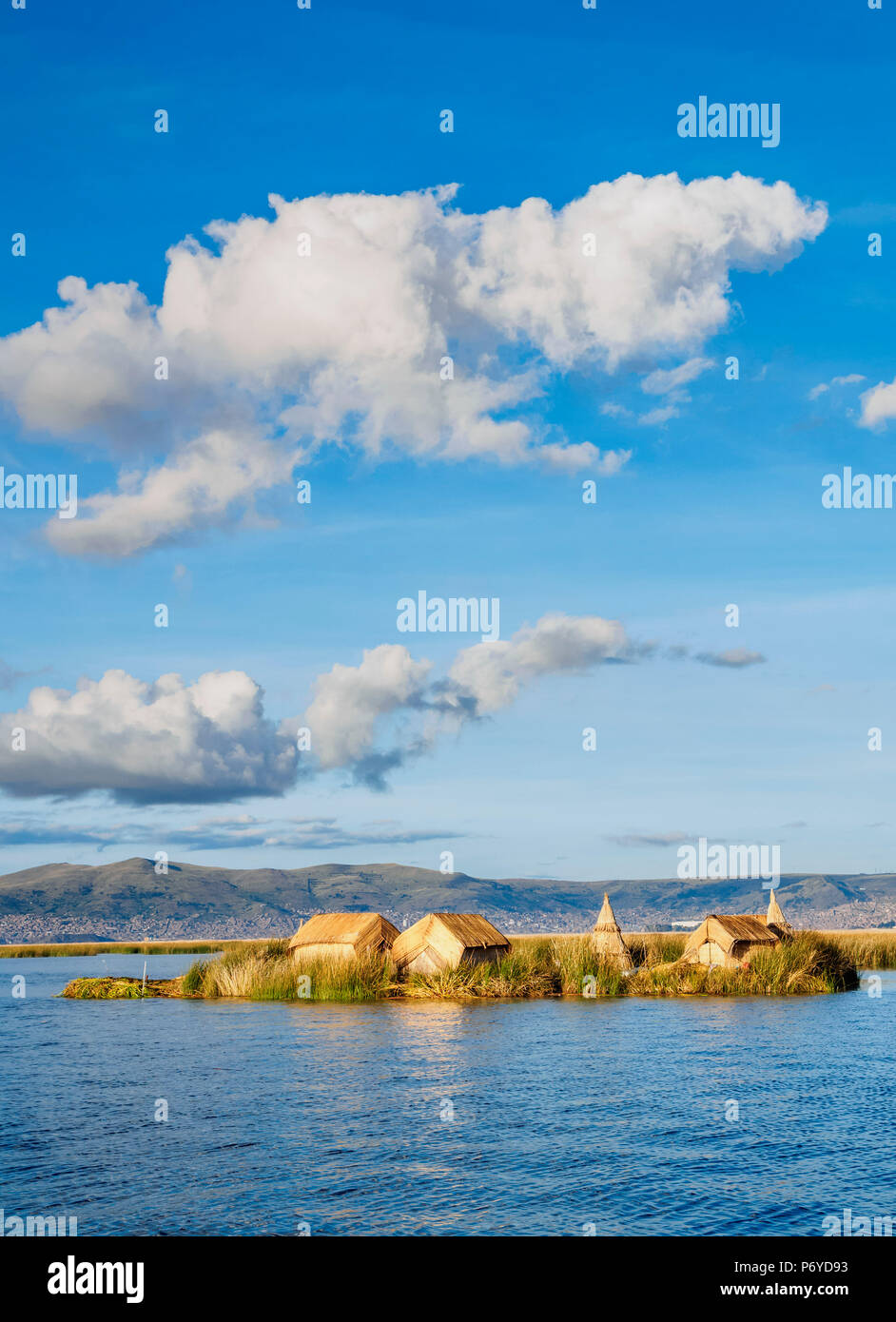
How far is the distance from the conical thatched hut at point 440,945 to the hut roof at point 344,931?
1.56 m

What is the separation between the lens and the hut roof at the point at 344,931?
2554 inches

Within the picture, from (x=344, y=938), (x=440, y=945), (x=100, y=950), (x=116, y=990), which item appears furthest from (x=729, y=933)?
(x=100, y=950)

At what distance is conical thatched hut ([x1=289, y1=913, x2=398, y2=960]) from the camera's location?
64188mm

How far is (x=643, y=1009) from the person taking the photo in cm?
5566

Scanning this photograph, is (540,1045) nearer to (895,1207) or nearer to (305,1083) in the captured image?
(305,1083)

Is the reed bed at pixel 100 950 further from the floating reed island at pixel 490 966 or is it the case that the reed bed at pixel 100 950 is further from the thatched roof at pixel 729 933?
the thatched roof at pixel 729 933

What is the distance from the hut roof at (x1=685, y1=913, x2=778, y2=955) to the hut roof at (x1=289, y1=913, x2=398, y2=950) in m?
18.2

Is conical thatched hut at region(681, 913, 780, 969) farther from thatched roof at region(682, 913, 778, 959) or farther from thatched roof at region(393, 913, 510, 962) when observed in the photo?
thatched roof at region(393, 913, 510, 962)

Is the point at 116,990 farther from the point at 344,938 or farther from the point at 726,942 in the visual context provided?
the point at 726,942

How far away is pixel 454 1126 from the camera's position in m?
27.8

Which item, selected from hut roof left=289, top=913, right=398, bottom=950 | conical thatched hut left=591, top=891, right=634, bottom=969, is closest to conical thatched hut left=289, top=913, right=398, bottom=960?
hut roof left=289, top=913, right=398, bottom=950

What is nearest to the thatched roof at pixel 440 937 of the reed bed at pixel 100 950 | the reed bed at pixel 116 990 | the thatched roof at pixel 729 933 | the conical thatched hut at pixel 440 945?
the conical thatched hut at pixel 440 945
